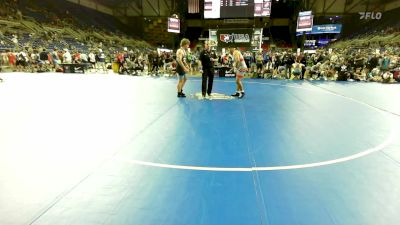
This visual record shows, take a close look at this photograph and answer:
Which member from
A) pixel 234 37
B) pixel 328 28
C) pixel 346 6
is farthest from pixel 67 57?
pixel 346 6

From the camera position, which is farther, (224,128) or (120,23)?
(120,23)

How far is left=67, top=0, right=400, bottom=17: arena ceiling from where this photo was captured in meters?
34.0

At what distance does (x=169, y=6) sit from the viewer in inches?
1574

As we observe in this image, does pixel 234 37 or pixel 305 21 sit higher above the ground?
pixel 305 21

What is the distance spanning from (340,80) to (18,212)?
55.2ft

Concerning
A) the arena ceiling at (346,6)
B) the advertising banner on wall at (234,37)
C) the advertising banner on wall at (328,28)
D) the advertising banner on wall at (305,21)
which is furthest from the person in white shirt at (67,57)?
the advertising banner on wall at (328,28)

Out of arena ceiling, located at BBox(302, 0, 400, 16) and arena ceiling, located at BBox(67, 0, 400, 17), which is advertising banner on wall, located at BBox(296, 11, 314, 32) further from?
arena ceiling, located at BBox(302, 0, 400, 16)

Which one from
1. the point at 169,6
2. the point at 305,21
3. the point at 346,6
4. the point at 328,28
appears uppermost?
the point at 169,6

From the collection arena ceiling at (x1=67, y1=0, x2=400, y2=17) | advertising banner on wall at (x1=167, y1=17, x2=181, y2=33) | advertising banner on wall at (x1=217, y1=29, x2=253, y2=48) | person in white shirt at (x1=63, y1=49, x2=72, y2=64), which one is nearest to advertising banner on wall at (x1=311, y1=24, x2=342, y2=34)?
arena ceiling at (x1=67, y1=0, x2=400, y2=17)

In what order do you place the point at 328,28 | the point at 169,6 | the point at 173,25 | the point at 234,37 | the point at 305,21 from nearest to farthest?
1. the point at 234,37
2. the point at 305,21
3. the point at 173,25
4. the point at 328,28
5. the point at 169,6

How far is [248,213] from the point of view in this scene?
2693 millimetres

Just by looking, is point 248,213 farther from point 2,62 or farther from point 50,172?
point 2,62

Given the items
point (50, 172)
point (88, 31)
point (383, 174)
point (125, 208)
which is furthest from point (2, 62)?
point (383, 174)

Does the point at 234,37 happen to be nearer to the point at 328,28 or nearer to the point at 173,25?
the point at 173,25
